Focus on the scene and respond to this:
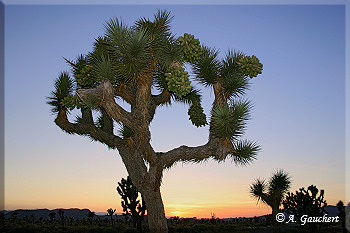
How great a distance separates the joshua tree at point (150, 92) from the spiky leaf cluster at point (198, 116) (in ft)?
0.11

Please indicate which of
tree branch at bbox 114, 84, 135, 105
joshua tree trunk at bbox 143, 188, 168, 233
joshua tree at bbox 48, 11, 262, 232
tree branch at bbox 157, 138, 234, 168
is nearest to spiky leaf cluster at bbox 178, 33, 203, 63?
joshua tree at bbox 48, 11, 262, 232

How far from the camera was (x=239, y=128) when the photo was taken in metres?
7.87

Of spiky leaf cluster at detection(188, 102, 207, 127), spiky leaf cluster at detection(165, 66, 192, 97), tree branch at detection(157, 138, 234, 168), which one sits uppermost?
spiky leaf cluster at detection(165, 66, 192, 97)

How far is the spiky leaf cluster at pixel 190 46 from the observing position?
808cm

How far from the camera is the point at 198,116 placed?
33.6 ft

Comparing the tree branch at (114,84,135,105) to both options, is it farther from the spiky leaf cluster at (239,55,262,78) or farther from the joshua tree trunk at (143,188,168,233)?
the spiky leaf cluster at (239,55,262,78)

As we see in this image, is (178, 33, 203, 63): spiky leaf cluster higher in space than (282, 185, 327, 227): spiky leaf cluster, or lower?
higher

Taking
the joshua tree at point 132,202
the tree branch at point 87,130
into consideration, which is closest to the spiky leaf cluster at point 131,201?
the joshua tree at point 132,202

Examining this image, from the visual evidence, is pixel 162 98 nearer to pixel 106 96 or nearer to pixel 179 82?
pixel 106 96

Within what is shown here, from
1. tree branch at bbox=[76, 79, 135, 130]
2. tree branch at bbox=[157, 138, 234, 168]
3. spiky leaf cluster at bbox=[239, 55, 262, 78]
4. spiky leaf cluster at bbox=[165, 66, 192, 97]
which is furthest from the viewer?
spiky leaf cluster at bbox=[239, 55, 262, 78]

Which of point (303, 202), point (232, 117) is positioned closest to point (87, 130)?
point (232, 117)

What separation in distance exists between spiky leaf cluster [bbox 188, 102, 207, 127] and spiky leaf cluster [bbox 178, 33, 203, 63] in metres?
2.50

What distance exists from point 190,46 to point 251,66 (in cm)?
196

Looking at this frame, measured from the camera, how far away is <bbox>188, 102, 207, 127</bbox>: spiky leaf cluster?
1027 centimetres
